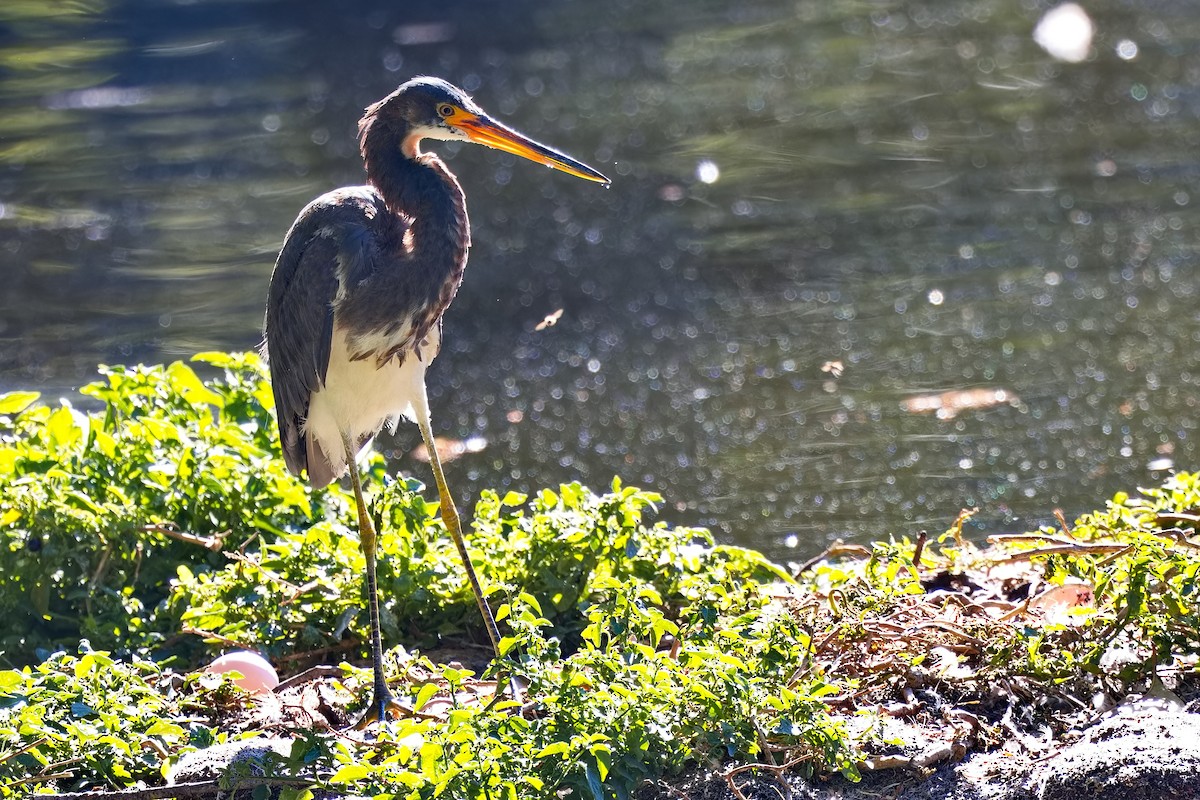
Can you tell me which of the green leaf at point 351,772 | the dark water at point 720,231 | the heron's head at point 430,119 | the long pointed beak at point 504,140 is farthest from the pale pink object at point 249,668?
the dark water at point 720,231

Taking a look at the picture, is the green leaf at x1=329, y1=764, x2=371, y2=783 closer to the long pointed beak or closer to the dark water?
the long pointed beak

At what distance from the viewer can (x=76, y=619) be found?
4.16m

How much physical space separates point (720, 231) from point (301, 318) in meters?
3.99

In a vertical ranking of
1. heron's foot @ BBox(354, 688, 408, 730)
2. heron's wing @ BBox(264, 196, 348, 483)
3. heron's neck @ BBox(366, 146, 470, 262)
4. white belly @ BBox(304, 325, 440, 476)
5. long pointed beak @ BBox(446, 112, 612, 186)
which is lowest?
heron's foot @ BBox(354, 688, 408, 730)

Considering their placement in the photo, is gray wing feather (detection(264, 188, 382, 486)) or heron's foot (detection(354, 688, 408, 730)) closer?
heron's foot (detection(354, 688, 408, 730))

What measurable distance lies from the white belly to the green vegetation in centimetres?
24

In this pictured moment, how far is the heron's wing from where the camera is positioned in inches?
150

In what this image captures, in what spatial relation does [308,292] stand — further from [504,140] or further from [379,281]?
[504,140]

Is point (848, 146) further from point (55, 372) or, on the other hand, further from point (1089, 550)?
point (1089, 550)

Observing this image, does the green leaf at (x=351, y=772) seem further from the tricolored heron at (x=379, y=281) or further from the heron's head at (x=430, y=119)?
the heron's head at (x=430, y=119)

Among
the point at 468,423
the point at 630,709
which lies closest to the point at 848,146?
the point at 468,423

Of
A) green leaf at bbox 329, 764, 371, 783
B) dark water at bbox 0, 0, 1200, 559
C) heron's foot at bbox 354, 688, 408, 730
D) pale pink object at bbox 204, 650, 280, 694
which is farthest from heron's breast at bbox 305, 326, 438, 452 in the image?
green leaf at bbox 329, 764, 371, 783

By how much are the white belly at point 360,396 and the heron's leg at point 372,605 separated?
8cm

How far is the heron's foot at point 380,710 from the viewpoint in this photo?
348 centimetres
